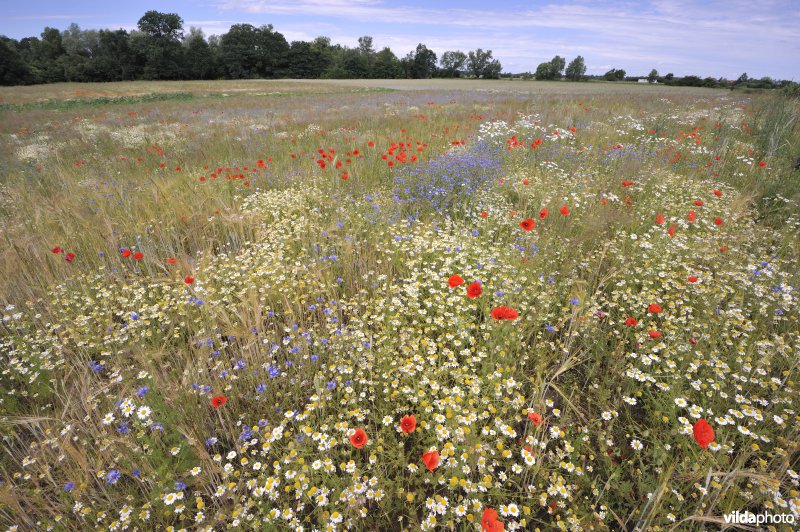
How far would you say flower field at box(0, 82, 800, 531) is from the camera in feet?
6.57

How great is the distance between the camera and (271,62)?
86188 mm

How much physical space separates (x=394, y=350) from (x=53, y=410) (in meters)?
2.70

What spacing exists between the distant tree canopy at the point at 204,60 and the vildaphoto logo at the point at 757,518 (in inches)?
2804

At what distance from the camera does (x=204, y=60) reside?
7712 centimetres

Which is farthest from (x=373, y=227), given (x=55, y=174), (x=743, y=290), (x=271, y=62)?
(x=271, y=62)

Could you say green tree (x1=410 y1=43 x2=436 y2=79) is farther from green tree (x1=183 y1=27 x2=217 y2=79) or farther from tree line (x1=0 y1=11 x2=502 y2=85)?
green tree (x1=183 y1=27 x2=217 y2=79)

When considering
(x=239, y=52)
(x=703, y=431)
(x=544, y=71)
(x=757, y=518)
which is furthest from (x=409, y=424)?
(x=544, y=71)

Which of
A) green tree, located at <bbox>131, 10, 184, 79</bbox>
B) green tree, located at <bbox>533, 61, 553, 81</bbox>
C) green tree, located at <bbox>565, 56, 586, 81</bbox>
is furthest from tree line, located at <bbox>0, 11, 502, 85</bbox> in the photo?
green tree, located at <bbox>565, 56, 586, 81</bbox>

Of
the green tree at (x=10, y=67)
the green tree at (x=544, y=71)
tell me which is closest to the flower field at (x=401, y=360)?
the green tree at (x=10, y=67)

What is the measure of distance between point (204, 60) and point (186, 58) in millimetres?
3536

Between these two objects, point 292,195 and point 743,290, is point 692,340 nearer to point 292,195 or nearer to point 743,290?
point 743,290

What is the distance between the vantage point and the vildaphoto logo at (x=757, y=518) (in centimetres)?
177

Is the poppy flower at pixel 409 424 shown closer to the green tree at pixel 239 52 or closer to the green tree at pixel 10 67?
the green tree at pixel 10 67

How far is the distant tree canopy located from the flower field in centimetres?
6905
